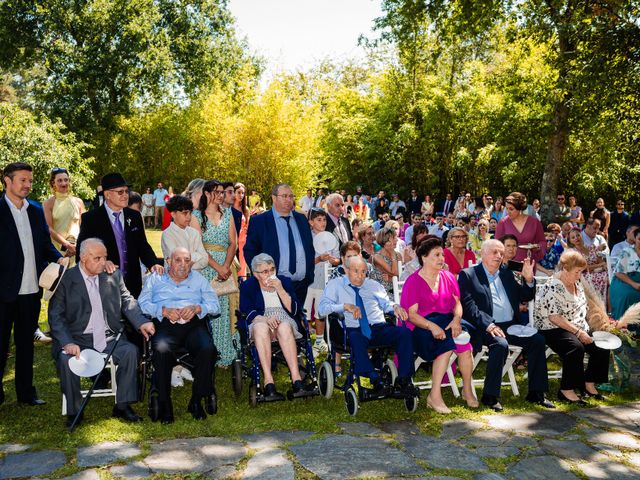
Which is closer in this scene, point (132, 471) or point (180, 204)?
point (132, 471)

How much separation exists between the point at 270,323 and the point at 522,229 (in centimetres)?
344

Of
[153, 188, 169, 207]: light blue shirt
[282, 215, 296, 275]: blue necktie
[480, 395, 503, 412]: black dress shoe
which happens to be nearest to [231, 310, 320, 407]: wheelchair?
[282, 215, 296, 275]: blue necktie

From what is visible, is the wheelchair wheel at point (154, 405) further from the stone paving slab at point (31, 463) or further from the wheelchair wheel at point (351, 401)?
the wheelchair wheel at point (351, 401)

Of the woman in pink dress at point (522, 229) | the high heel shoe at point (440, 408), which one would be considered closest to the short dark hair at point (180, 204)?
the high heel shoe at point (440, 408)

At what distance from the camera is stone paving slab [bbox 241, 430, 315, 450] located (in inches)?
181

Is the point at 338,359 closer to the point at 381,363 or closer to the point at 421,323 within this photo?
the point at 381,363

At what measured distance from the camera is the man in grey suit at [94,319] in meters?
5.06

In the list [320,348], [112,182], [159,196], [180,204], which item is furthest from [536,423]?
[159,196]

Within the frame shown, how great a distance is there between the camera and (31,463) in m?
4.20

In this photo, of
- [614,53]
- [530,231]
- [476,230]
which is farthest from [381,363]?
[614,53]

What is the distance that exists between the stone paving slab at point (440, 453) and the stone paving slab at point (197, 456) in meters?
1.18

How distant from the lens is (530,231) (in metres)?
7.50

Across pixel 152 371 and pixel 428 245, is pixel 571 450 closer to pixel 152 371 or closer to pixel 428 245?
pixel 428 245

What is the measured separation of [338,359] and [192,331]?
4.71ft
